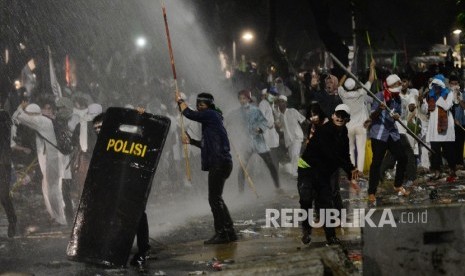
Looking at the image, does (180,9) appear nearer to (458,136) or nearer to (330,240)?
(458,136)

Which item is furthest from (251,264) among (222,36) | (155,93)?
(222,36)

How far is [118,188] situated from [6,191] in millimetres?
3743

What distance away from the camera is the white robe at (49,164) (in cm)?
1256

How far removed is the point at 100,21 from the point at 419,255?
23537 mm

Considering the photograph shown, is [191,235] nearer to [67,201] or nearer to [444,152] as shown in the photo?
[67,201]

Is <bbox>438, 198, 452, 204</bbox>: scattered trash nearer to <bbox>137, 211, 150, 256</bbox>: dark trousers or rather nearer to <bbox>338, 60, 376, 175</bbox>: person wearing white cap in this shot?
<bbox>338, 60, 376, 175</bbox>: person wearing white cap

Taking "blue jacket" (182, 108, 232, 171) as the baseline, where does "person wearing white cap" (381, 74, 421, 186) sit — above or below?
above

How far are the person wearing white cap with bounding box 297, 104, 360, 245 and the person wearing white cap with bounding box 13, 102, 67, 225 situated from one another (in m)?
4.67

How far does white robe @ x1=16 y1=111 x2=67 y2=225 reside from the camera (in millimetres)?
12562

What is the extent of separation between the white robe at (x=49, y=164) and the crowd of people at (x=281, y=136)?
0.02 m

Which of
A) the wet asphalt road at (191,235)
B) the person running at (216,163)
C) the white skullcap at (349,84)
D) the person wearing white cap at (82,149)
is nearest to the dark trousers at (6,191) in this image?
the wet asphalt road at (191,235)

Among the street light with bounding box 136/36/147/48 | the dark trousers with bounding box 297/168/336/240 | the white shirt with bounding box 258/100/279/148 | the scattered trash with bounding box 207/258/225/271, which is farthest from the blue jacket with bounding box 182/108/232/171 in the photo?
the street light with bounding box 136/36/147/48

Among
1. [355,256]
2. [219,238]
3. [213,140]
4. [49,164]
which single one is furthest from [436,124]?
[355,256]

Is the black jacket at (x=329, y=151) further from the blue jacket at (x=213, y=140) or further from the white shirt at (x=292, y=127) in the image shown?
the white shirt at (x=292, y=127)
